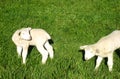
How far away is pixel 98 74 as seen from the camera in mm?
8250

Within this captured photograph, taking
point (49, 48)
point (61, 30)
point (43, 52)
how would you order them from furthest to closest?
point (61, 30) → point (49, 48) → point (43, 52)

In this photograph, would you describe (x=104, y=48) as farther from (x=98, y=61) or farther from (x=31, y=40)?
(x=31, y=40)

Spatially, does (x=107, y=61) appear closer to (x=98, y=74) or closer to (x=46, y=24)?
(x=98, y=74)

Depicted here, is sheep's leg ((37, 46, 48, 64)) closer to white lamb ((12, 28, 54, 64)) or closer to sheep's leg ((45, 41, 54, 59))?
white lamb ((12, 28, 54, 64))

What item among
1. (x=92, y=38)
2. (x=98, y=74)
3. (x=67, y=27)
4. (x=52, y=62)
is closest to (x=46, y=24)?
(x=67, y=27)

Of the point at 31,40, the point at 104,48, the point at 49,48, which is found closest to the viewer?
the point at 104,48

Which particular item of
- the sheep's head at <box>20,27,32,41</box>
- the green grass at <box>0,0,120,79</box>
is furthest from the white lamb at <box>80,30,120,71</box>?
the sheep's head at <box>20,27,32,41</box>

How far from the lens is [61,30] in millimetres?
10586

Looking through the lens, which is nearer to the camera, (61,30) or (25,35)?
(25,35)

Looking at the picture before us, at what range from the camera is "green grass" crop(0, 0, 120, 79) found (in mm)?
8297

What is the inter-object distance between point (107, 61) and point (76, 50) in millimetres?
1031

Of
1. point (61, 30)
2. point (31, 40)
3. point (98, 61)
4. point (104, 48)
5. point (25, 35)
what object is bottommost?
point (98, 61)

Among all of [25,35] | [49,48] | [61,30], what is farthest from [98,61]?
[61,30]

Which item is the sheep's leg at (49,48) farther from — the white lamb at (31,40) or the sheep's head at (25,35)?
the sheep's head at (25,35)
